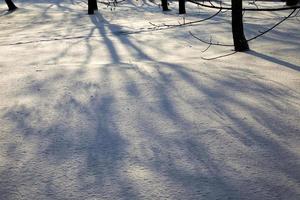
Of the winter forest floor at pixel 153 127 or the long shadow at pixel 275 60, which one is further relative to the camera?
the long shadow at pixel 275 60

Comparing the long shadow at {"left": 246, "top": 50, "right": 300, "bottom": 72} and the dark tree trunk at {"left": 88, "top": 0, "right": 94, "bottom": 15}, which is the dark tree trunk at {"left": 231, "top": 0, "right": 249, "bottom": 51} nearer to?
the long shadow at {"left": 246, "top": 50, "right": 300, "bottom": 72}

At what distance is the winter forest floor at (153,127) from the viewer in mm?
2736

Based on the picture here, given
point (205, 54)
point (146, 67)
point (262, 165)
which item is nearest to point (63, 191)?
point (262, 165)

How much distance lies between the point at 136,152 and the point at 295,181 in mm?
1405

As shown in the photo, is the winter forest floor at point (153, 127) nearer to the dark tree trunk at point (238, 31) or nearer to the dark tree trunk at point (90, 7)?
the dark tree trunk at point (238, 31)

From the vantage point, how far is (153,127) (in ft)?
12.2

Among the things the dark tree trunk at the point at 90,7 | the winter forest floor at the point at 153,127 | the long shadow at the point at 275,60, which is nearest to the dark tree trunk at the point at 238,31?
the long shadow at the point at 275,60

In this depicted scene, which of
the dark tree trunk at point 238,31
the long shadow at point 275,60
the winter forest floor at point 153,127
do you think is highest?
the dark tree trunk at point 238,31

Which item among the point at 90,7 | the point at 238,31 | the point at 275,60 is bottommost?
the point at 275,60

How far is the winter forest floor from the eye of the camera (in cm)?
274

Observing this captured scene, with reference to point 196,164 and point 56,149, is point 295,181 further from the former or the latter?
point 56,149

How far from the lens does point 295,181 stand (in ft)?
8.98

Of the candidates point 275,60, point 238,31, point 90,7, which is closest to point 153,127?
point 275,60

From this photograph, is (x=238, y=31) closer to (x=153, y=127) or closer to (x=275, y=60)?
(x=275, y=60)
